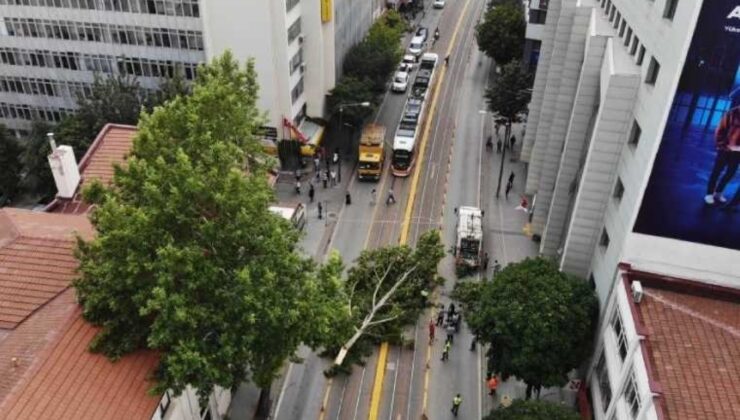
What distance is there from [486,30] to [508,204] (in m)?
31.9

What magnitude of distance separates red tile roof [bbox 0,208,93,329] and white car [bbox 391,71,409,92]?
167 feet

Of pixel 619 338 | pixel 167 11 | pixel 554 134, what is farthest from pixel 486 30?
pixel 619 338

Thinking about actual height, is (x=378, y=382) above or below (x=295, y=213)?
below

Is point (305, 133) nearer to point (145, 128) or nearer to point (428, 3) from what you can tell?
point (145, 128)

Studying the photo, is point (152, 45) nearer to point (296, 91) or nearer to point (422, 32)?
point (296, 91)

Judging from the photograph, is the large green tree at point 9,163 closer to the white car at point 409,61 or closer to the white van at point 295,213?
the white van at point 295,213

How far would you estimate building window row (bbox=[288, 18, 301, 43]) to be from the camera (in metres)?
55.2

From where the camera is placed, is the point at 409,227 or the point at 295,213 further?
the point at 409,227

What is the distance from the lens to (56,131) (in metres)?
51.0

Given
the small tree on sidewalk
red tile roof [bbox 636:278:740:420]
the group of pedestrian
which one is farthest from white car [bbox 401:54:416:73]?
red tile roof [bbox 636:278:740:420]

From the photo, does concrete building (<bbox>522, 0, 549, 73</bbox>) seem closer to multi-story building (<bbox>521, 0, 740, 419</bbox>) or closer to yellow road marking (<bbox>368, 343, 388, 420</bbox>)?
multi-story building (<bbox>521, 0, 740, 419</bbox>)

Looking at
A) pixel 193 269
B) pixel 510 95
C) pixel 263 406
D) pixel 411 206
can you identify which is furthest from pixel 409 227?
pixel 193 269

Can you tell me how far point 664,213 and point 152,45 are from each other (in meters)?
44.0

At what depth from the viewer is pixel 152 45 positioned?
177 feet
